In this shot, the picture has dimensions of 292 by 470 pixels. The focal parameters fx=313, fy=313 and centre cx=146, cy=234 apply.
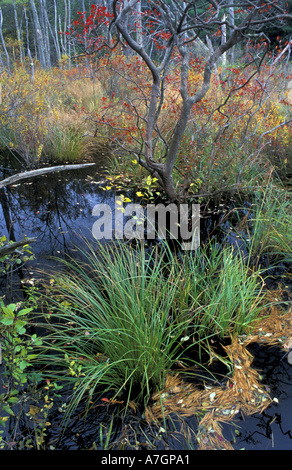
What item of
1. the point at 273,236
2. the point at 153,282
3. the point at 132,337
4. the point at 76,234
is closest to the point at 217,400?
the point at 132,337

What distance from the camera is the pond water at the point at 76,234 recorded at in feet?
5.13

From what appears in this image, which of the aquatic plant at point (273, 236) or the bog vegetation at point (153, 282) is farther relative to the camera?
the aquatic plant at point (273, 236)

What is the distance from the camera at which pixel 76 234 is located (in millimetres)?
3506

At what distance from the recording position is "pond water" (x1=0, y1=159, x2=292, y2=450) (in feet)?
5.13

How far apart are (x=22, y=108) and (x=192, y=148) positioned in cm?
318

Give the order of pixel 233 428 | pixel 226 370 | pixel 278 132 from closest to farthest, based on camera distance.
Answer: pixel 233 428 < pixel 226 370 < pixel 278 132

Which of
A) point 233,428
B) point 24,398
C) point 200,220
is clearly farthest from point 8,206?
point 233,428

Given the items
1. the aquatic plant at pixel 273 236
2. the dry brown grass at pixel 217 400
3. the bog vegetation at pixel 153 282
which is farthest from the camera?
the aquatic plant at pixel 273 236

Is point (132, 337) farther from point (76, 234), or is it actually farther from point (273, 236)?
point (76, 234)

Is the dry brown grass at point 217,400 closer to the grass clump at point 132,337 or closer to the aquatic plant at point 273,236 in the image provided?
the grass clump at point 132,337

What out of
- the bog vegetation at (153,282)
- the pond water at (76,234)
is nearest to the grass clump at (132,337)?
the bog vegetation at (153,282)

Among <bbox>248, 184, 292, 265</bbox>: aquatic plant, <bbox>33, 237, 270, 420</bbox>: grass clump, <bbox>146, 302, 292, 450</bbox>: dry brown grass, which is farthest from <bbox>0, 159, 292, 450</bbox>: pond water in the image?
<bbox>248, 184, 292, 265</bbox>: aquatic plant
